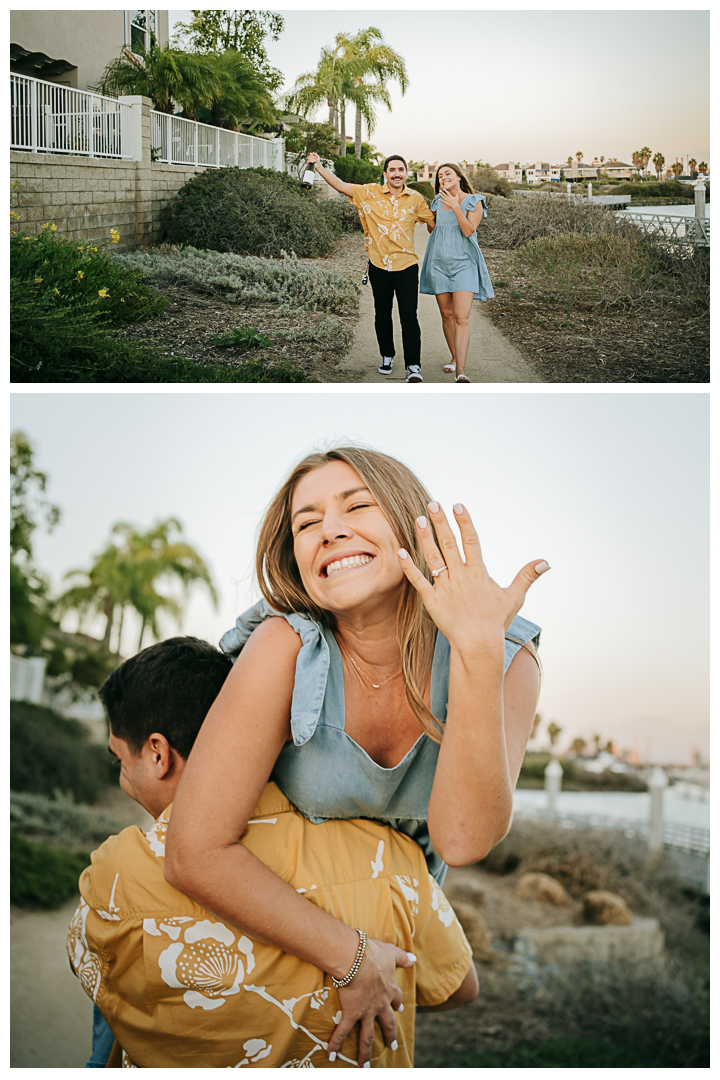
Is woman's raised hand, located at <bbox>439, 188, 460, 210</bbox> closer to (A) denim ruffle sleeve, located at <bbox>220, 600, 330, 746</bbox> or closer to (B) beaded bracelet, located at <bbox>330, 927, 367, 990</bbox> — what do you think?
(A) denim ruffle sleeve, located at <bbox>220, 600, 330, 746</bbox>

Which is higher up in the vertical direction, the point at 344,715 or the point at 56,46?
the point at 56,46

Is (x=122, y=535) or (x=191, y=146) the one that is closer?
(x=191, y=146)

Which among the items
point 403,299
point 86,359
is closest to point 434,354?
point 403,299

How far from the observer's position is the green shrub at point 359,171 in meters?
4.57

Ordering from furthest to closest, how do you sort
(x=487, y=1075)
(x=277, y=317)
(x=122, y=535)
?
(x=122, y=535) < (x=277, y=317) < (x=487, y=1075)

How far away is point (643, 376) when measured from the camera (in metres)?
4.95

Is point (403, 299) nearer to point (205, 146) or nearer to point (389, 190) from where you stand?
point (389, 190)

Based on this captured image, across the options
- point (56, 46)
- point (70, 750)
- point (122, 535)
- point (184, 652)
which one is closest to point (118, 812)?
point (70, 750)

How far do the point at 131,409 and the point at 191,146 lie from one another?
2.36 meters

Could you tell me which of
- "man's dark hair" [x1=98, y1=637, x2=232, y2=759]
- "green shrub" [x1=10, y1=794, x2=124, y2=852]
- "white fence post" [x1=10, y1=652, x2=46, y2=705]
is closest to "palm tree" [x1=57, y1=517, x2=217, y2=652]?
"white fence post" [x1=10, y1=652, x2=46, y2=705]

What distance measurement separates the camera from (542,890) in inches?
256

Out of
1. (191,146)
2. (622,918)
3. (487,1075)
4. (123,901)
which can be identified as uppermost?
(191,146)

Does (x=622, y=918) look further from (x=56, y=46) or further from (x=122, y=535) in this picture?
(x=56, y=46)

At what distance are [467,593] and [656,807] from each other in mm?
6817
